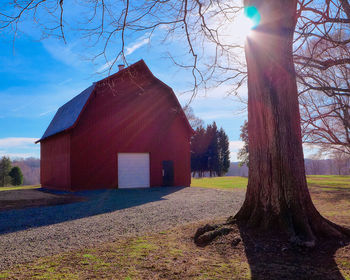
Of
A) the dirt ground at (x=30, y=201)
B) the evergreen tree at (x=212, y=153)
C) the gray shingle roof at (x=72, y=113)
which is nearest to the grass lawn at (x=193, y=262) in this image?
the dirt ground at (x=30, y=201)

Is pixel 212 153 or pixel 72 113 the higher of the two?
pixel 72 113

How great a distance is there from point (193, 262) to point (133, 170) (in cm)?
1336

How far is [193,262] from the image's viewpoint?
11.3 ft

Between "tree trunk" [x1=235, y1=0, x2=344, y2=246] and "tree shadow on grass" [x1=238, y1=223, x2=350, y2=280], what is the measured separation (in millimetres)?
265

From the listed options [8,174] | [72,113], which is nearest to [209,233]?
[72,113]

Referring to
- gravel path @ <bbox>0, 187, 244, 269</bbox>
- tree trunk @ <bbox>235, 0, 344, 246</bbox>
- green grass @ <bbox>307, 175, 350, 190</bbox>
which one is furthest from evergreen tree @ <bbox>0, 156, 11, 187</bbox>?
tree trunk @ <bbox>235, 0, 344, 246</bbox>

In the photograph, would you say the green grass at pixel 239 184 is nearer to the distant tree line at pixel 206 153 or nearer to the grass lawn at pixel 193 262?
the grass lawn at pixel 193 262

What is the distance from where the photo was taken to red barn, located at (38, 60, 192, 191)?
50.0ft

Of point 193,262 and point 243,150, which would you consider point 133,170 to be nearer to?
point 193,262

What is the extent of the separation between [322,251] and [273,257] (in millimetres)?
676

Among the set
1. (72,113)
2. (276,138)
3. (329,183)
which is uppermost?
(72,113)

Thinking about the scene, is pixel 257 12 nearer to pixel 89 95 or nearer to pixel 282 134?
pixel 282 134

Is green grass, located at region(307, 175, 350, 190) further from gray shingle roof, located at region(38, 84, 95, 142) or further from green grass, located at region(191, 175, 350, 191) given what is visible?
gray shingle roof, located at region(38, 84, 95, 142)

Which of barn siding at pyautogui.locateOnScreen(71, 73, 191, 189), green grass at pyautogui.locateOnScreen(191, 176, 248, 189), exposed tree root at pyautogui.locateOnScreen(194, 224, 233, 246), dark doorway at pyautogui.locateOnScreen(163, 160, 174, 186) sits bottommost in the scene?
green grass at pyautogui.locateOnScreen(191, 176, 248, 189)
